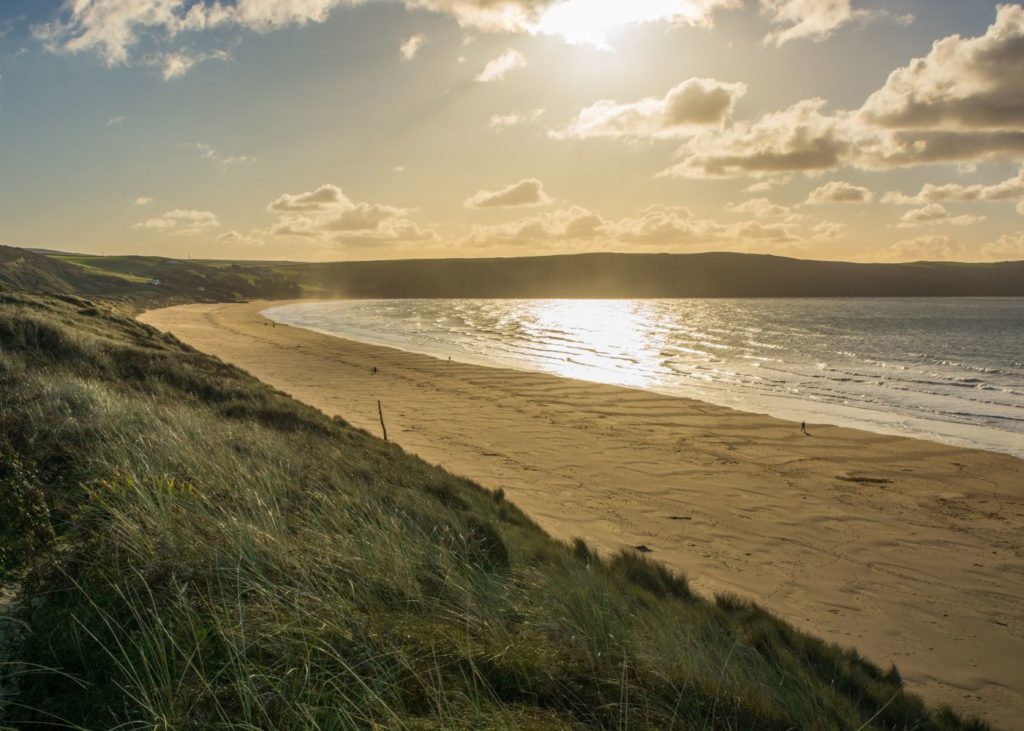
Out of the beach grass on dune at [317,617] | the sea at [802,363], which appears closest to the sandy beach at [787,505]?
the beach grass on dune at [317,617]

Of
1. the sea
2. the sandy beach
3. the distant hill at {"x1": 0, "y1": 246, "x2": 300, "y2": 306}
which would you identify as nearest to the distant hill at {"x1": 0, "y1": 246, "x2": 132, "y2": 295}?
the distant hill at {"x1": 0, "y1": 246, "x2": 300, "y2": 306}

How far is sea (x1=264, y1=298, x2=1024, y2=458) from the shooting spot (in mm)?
21594

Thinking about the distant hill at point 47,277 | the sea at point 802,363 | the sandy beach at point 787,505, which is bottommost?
the sandy beach at point 787,505

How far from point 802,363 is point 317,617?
3839cm

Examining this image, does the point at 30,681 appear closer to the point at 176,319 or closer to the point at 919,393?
the point at 919,393

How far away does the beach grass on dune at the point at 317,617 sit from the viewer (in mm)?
2939

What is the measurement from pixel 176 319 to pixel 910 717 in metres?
64.1

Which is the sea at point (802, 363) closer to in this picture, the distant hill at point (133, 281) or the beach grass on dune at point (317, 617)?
the beach grass on dune at point (317, 617)

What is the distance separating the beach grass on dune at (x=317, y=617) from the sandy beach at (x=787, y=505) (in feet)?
4.91

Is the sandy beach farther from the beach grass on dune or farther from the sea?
the sea

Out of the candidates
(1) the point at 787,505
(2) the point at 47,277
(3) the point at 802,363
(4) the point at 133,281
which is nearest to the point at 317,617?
(1) the point at 787,505

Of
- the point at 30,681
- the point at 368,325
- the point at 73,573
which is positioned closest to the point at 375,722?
the point at 30,681

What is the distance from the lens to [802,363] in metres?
37.1

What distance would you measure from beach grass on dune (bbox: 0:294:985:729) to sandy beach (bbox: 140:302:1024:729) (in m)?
1.50
